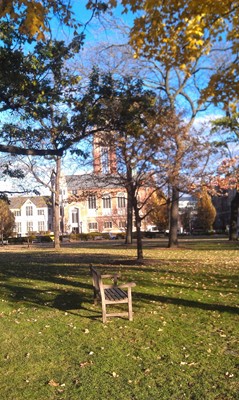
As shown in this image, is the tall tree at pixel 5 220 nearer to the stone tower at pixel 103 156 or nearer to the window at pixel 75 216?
the window at pixel 75 216

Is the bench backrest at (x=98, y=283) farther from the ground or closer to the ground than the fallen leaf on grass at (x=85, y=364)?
farther from the ground

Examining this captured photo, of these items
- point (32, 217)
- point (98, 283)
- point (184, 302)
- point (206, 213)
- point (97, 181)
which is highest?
point (32, 217)

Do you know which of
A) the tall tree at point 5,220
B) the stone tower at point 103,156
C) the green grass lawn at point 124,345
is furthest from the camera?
the tall tree at point 5,220

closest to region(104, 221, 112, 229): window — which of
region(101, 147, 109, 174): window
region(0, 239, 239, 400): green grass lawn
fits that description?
region(101, 147, 109, 174): window

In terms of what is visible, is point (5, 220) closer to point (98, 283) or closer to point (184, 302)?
point (184, 302)

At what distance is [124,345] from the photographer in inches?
220

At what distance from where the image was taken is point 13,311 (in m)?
7.89

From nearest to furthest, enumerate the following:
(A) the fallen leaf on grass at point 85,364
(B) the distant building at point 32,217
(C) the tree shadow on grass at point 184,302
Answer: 1. (A) the fallen leaf on grass at point 85,364
2. (C) the tree shadow on grass at point 184,302
3. (B) the distant building at point 32,217

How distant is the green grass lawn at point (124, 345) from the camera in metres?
4.18

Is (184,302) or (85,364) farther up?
(184,302)

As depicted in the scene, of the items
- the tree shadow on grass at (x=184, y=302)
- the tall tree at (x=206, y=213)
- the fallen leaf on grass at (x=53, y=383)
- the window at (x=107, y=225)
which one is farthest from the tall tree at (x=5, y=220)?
the fallen leaf on grass at (x=53, y=383)

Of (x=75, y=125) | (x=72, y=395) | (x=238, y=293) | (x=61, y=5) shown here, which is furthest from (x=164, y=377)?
(x=75, y=125)

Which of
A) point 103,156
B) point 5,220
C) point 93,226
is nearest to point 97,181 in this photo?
point 103,156

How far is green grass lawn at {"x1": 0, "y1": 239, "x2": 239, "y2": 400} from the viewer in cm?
418
